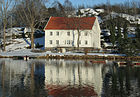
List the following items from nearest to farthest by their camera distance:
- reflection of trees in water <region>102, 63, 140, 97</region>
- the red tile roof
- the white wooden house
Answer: reflection of trees in water <region>102, 63, 140, 97</region> → the white wooden house → the red tile roof

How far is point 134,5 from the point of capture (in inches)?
4884

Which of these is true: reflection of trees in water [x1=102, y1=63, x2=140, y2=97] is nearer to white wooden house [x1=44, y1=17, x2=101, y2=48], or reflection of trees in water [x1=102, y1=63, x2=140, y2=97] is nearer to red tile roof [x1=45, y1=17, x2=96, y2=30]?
white wooden house [x1=44, y1=17, x2=101, y2=48]

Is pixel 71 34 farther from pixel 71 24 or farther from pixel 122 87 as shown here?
pixel 122 87

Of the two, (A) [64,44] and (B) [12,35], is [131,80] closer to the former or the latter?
(A) [64,44]

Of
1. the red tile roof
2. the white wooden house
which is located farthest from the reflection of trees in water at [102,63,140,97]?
the red tile roof

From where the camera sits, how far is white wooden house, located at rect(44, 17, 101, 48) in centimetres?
6744

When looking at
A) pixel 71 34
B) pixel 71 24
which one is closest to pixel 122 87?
pixel 71 34

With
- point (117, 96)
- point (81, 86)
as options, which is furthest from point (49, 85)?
point (117, 96)

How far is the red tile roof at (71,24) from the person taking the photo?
222 feet

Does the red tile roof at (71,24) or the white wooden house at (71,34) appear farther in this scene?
the red tile roof at (71,24)

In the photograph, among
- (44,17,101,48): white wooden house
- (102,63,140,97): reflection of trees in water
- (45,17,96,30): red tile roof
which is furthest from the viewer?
(45,17,96,30): red tile roof

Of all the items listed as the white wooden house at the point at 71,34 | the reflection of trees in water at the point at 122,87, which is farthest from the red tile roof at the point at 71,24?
the reflection of trees in water at the point at 122,87

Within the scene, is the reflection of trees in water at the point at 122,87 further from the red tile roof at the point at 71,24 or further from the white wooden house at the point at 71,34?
the red tile roof at the point at 71,24

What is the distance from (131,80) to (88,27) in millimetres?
41955
